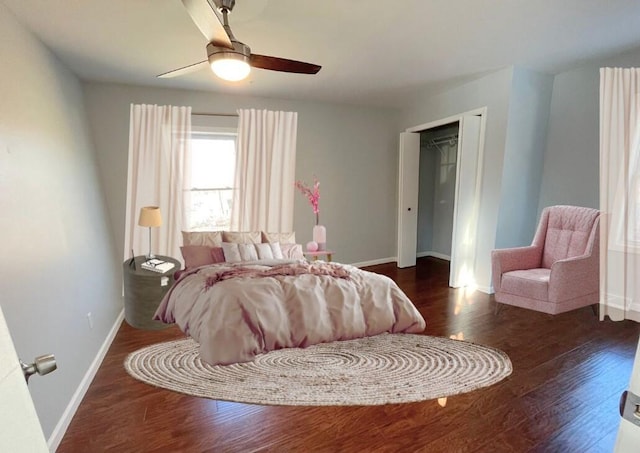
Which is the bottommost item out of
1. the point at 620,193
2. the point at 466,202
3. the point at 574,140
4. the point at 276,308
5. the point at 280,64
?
the point at 276,308

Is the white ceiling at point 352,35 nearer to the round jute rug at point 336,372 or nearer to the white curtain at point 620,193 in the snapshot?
the white curtain at point 620,193

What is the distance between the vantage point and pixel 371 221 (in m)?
5.49

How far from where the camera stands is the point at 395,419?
6.30 feet

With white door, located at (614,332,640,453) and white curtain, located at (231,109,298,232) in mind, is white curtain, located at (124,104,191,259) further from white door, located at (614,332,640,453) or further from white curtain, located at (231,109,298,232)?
white door, located at (614,332,640,453)

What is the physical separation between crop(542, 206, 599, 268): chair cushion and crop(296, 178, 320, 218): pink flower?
2.75 meters

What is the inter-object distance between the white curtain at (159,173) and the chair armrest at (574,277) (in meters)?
3.92

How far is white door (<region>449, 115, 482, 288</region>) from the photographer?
162 inches

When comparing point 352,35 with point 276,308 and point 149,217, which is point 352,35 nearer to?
point 276,308

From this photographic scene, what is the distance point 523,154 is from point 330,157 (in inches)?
97.7

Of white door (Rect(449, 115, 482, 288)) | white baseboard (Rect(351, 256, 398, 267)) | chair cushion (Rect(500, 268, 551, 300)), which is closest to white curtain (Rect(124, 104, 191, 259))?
white baseboard (Rect(351, 256, 398, 267))

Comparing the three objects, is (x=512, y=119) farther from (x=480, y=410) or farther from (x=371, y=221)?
(x=480, y=410)

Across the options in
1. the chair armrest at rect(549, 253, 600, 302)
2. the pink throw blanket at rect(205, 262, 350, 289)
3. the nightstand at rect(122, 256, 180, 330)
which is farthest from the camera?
the nightstand at rect(122, 256, 180, 330)

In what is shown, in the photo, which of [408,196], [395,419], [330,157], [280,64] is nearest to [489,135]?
[408,196]

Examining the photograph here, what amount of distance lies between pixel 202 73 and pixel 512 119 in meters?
3.41
